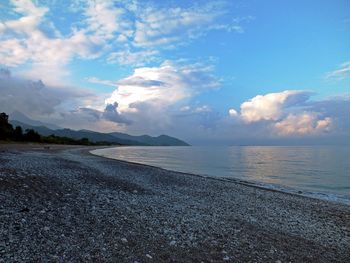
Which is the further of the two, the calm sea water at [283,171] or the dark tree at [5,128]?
the dark tree at [5,128]

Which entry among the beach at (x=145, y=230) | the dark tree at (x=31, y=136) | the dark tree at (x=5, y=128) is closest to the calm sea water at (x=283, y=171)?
the beach at (x=145, y=230)

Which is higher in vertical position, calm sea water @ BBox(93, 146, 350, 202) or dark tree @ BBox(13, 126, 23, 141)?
dark tree @ BBox(13, 126, 23, 141)

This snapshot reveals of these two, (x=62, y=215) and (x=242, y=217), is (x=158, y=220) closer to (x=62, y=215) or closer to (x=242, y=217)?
(x=62, y=215)

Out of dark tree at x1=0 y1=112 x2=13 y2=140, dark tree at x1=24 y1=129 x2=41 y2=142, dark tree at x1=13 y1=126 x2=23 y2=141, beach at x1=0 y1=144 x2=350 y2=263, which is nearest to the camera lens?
beach at x1=0 y1=144 x2=350 y2=263

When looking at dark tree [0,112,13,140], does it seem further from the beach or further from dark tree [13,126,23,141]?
the beach

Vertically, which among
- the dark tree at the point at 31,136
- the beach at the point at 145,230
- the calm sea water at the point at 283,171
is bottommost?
the calm sea water at the point at 283,171

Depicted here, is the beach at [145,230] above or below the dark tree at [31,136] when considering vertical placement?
below

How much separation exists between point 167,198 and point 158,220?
5.44 m

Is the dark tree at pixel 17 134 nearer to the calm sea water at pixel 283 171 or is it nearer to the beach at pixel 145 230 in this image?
the calm sea water at pixel 283 171

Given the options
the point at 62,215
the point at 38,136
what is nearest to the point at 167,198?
the point at 62,215

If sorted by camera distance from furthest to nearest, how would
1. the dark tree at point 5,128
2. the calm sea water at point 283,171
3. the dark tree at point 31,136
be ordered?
the dark tree at point 31,136 → the dark tree at point 5,128 → the calm sea water at point 283,171

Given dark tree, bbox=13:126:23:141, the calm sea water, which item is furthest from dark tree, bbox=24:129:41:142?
the calm sea water

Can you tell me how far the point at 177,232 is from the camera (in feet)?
33.0

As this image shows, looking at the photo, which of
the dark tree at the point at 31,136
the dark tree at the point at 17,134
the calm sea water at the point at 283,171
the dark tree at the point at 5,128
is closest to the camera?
the calm sea water at the point at 283,171
